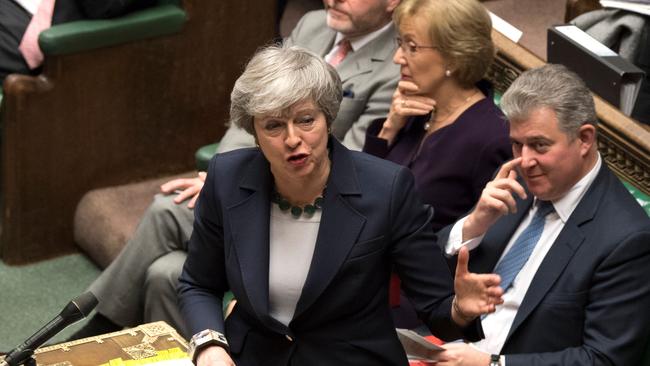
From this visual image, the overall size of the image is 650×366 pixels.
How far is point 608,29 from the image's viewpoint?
144 inches

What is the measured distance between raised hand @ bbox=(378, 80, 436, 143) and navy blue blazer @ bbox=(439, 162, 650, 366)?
664 mm

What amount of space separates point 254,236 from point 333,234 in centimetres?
17

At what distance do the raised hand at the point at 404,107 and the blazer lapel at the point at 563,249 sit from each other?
66cm

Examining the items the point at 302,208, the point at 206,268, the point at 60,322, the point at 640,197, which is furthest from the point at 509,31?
the point at 60,322

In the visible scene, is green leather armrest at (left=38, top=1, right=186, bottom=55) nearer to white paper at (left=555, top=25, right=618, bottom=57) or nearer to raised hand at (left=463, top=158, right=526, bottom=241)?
white paper at (left=555, top=25, right=618, bottom=57)

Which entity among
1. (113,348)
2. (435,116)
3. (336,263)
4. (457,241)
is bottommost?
(113,348)

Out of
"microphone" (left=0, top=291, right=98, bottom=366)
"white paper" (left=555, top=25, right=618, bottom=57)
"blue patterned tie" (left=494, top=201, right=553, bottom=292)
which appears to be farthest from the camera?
"white paper" (left=555, top=25, right=618, bottom=57)

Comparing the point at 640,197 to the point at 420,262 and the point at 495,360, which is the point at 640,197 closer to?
the point at 495,360

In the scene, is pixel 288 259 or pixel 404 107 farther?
pixel 404 107

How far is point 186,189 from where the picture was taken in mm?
3941

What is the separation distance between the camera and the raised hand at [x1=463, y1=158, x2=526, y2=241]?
2.96 meters

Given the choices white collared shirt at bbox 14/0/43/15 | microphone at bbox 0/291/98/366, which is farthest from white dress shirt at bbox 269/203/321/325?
white collared shirt at bbox 14/0/43/15

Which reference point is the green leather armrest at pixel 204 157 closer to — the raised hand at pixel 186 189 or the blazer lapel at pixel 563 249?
the raised hand at pixel 186 189

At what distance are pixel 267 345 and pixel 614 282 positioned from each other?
755 mm
